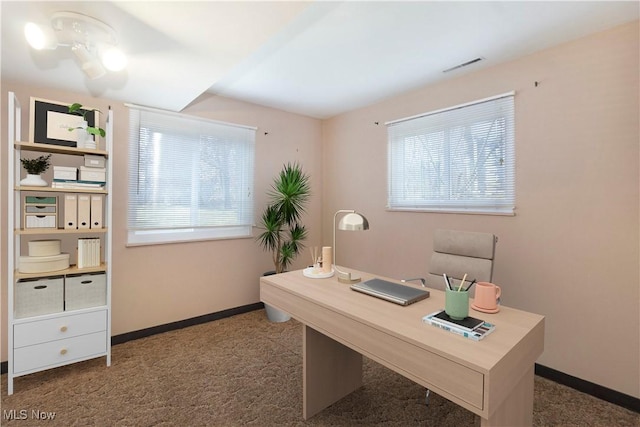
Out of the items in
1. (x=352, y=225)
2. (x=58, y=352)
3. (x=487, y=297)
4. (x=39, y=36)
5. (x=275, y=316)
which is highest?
(x=39, y=36)

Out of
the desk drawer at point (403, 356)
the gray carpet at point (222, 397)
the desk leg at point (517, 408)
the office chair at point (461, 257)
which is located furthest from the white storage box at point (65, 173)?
the desk leg at point (517, 408)

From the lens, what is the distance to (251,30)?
5.31 feet

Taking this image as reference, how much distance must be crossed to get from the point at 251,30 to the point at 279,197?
2056 millimetres

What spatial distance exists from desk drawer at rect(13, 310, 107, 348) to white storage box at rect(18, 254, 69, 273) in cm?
38

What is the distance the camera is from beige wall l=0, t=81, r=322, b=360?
2.76 meters

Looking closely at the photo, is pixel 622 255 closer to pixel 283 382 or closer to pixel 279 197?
pixel 283 382

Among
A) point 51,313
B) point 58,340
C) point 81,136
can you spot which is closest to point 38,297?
point 51,313

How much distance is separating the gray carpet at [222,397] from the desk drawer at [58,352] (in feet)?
0.48

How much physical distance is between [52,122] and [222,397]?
2.45 meters

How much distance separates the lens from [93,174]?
2.39 metres

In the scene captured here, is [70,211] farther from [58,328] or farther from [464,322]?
[464,322]

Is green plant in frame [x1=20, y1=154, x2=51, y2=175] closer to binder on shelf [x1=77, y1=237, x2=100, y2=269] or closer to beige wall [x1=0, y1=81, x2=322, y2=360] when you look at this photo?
beige wall [x1=0, y1=81, x2=322, y2=360]

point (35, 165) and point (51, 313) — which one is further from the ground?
point (35, 165)

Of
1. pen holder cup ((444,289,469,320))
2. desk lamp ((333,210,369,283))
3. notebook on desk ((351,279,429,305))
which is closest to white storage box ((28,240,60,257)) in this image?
desk lamp ((333,210,369,283))
